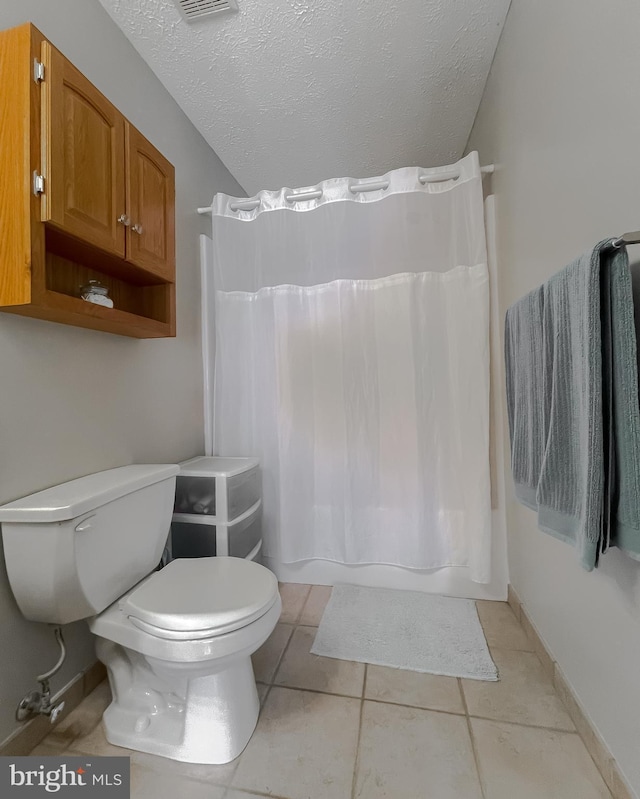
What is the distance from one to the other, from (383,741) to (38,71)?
6.72 ft

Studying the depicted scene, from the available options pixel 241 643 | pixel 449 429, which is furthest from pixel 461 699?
pixel 449 429

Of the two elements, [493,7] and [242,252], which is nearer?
[493,7]

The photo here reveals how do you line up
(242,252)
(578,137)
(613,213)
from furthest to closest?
(242,252)
(578,137)
(613,213)

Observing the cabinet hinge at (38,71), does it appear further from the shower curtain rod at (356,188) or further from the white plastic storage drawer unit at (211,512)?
the white plastic storage drawer unit at (211,512)

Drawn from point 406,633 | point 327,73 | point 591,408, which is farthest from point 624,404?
point 327,73

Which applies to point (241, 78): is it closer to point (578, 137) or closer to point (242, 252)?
point (242, 252)

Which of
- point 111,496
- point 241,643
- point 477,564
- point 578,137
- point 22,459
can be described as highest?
point 578,137

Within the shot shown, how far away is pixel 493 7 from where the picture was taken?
4.54 ft

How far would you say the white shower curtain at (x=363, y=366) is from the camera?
1.69m

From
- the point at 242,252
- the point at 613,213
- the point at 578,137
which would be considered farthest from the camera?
the point at 242,252

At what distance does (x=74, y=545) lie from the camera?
97 cm

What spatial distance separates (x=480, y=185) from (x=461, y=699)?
2.01 metres

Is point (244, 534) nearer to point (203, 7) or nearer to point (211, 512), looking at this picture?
point (211, 512)

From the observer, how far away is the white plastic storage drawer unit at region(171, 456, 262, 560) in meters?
1.58
